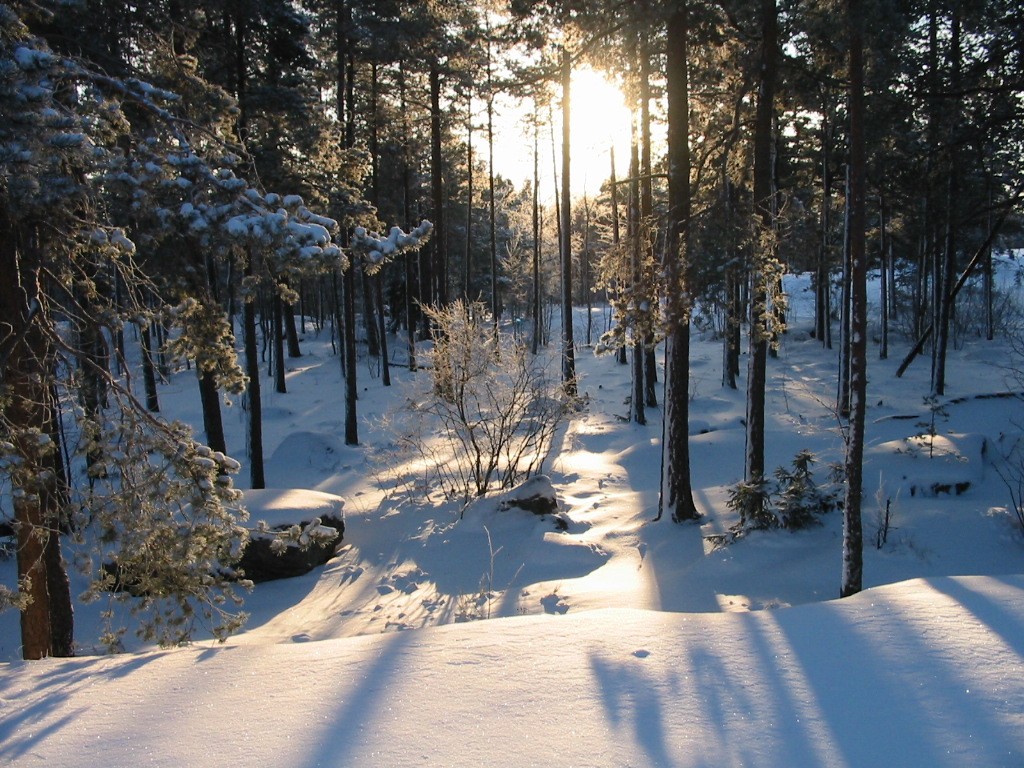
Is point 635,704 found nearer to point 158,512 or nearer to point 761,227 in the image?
point 158,512

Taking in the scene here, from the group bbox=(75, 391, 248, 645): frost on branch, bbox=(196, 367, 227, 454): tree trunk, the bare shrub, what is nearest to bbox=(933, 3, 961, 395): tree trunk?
the bare shrub

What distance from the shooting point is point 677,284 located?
922 cm

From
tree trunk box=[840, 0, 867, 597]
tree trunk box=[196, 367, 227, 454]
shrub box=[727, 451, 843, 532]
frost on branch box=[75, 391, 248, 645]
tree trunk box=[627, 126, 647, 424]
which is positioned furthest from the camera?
tree trunk box=[196, 367, 227, 454]

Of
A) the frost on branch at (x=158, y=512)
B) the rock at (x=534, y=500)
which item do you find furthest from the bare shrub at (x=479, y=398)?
the frost on branch at (x=158, y=512)

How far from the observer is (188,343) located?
5.67 metres

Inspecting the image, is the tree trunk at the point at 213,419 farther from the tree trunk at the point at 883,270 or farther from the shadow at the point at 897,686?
the tree trunk at the point at 883,270

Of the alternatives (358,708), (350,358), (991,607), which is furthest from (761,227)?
(350,358)

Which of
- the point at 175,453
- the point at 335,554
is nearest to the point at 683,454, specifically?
the point at 335,554

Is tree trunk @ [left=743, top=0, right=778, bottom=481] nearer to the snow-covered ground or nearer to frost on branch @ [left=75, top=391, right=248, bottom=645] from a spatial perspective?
the snow-covered ground

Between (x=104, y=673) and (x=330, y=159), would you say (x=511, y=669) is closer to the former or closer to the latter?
(x=104, y=673)

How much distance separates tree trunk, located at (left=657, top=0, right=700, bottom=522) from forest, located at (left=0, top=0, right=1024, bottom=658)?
0.04m

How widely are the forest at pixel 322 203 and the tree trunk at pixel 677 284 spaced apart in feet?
0.13

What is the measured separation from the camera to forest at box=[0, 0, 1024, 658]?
15.2 ft

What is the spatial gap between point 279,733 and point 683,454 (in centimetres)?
831
